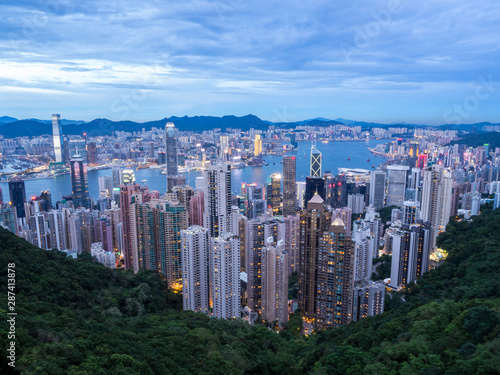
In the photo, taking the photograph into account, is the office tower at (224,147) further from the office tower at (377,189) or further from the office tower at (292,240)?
the office tower at (292,240)

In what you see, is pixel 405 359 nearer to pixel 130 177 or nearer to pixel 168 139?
pixel 130 177

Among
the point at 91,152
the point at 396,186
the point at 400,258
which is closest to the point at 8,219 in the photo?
the point at 400,258

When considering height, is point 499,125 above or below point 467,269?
above

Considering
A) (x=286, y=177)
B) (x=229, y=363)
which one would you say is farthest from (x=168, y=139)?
(x=229, y=363)

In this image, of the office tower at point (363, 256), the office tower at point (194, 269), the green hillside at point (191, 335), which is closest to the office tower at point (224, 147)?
the office tower at point (363, 256)

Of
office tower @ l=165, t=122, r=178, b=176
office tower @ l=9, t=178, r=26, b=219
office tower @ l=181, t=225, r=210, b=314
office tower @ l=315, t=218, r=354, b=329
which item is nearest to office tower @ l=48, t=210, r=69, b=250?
office tower @ l=9, t=178, r=26, b=219

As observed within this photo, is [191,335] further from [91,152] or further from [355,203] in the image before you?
[91,152]

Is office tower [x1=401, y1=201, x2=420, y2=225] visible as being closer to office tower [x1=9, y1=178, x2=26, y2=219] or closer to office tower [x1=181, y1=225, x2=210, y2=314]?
office tower [x1=181, y1=225, x2=210, y2=314]
